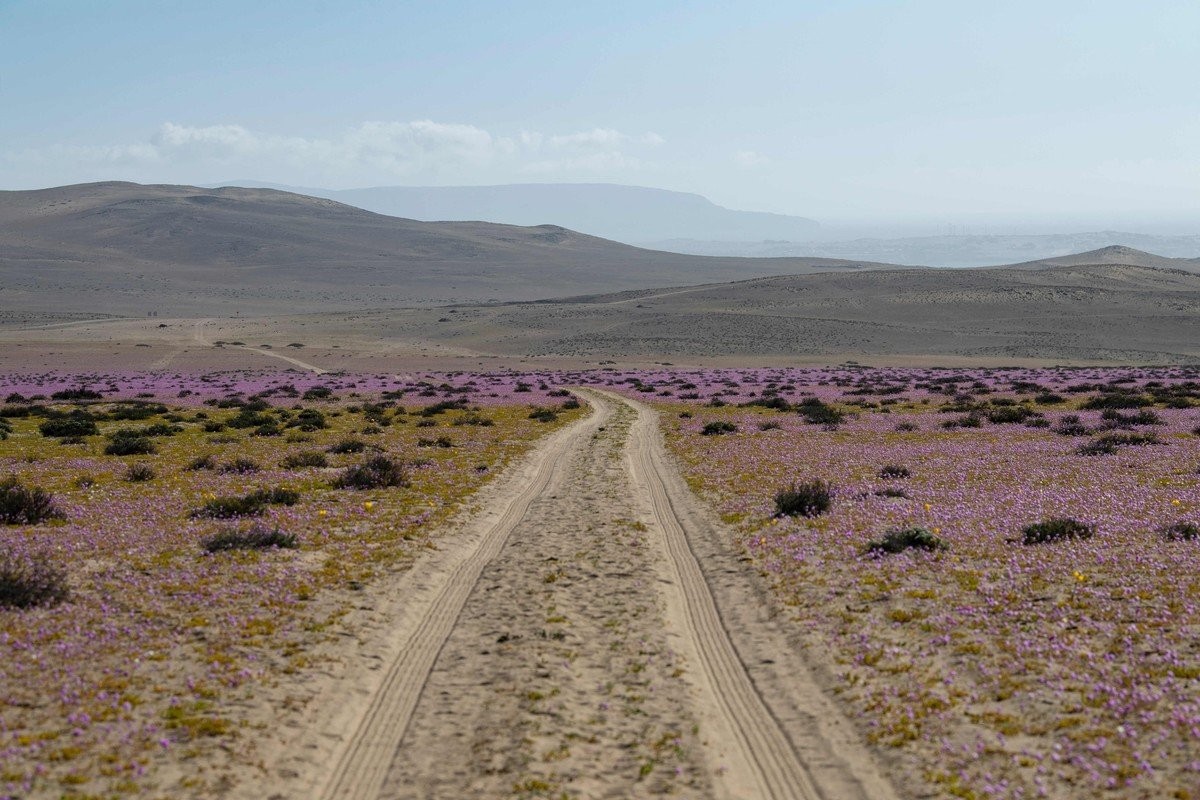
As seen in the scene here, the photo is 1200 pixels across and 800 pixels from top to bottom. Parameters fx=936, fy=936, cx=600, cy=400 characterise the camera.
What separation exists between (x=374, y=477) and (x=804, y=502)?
9036 mm

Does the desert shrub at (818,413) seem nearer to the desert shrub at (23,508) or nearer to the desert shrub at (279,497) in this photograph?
the desert shrub at (279,497)

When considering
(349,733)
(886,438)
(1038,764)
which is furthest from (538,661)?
(886,438)

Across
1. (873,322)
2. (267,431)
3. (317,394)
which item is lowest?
(317,394)

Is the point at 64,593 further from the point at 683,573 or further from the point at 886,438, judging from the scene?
the point at 886,438

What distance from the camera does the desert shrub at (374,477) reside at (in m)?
19.9

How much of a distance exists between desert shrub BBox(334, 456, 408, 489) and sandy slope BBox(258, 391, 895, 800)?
5748 millimetres

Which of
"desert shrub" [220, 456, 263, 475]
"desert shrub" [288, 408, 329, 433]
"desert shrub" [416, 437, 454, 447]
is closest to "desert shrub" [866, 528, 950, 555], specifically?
"desert shrub" [220, 456, 263, 475]

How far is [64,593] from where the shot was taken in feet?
35.9

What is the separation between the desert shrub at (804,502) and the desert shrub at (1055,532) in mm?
3507

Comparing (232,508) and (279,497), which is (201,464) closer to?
(279,497)

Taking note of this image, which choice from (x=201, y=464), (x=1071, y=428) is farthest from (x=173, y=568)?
(x=1071, y=428)

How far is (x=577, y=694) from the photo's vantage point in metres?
8.73

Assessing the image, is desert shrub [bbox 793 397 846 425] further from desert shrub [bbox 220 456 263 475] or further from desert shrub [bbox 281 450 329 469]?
desert shrub [bbox 220 456 263 475]

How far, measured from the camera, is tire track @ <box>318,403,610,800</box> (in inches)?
281
